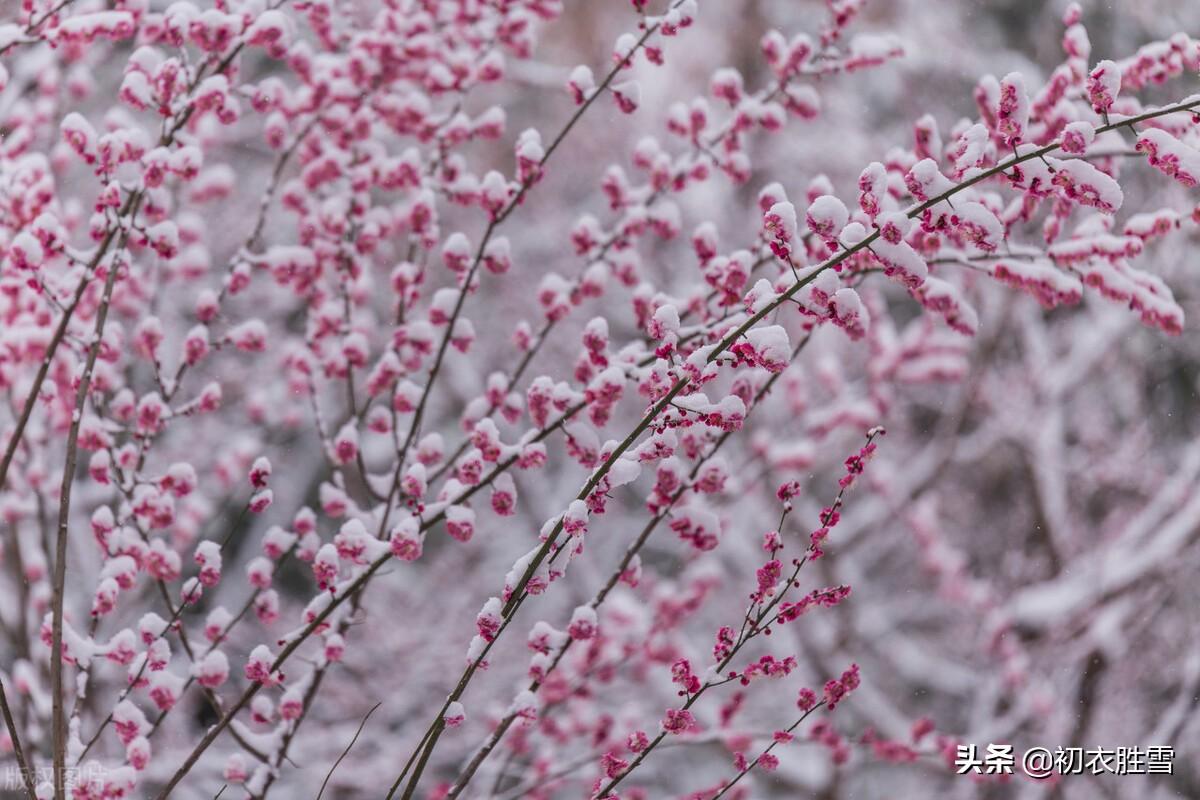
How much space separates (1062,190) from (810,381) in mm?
5071

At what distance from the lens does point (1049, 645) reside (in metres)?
4.97

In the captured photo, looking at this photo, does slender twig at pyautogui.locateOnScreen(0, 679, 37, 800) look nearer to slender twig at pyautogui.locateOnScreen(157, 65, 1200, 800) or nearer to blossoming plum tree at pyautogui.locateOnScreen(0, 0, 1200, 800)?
blossoming plum tree at pyautogui.locateOnScreen(0, 0, 1200, 800)

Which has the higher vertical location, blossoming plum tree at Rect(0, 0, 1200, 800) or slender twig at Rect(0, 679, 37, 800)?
blossoming plum tree at Rect(0, 0, 1200, 800)

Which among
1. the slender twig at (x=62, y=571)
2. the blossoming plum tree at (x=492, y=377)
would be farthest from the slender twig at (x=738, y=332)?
the slender twig at (x=62, y=571)

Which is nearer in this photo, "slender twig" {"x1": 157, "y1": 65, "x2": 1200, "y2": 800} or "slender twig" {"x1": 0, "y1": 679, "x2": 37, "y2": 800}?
"slender twig" {"x1": 157, "y1": 65, "x2": 1200, "y2": 800}

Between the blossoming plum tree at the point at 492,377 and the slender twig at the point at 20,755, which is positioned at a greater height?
the blossoming plum tree at the point at 492,377

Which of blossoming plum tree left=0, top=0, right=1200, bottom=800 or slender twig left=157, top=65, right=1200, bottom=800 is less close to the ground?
blossoming plum tree left=0, top=0, right=1200, bottom=800

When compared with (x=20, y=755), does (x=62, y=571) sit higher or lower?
higher

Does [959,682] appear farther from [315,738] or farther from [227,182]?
[227,182]

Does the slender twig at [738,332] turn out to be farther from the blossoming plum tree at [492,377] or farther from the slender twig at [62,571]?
the slender twig at [62,571]

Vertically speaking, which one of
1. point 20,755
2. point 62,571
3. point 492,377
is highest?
point 492,377

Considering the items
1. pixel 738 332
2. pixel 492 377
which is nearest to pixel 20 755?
pixel 492 377

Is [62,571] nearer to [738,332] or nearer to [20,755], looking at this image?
[20,755]

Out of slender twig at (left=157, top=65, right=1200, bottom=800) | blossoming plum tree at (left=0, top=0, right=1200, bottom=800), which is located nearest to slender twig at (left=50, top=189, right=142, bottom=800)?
blossoming plum tree at (left=0, top=0, right=1200, bottom=800)
